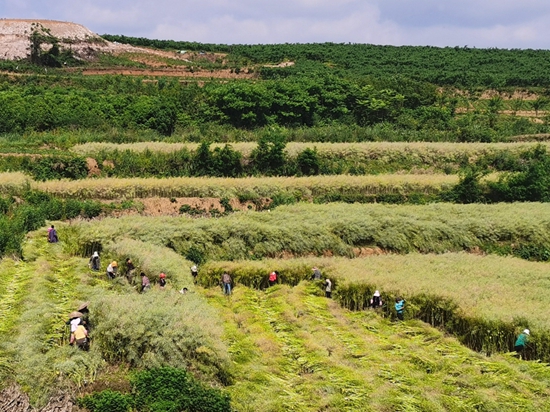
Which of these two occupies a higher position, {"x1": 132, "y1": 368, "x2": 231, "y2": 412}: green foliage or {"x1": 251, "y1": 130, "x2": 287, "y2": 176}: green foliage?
{"x1": 251, "y1": 130, "x2": 287, "y2": 176}: green foliage

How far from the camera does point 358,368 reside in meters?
16.1

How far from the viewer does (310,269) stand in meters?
24.7

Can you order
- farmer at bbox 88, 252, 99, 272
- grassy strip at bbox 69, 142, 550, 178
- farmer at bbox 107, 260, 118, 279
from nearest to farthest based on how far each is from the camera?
farmer at bbox 107, 260, 118, 279
farmer at bbox 88, 252, 99, 272
grassy strip at bbox 69, 142, 550, 178

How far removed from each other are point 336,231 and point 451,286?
9439 mm

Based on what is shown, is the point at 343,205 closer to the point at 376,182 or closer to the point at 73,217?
the point at 376,182

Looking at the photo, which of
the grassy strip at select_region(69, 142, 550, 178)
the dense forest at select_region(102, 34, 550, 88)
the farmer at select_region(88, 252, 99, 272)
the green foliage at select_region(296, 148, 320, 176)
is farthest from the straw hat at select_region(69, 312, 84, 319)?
the dense forest at select_region(102, 34, 550, 88)

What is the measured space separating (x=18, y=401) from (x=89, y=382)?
5.31ft

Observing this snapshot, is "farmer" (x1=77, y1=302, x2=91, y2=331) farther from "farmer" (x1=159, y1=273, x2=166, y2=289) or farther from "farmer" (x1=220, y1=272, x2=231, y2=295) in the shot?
"farmer" (x1=220, y1=272, x2=231, y2=295)

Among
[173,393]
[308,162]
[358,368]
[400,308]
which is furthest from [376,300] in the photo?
[308,162]

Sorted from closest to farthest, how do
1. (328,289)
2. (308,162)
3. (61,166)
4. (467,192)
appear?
(328,289) → (61,166) → (467,192) → (308,162)

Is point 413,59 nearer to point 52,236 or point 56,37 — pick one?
point 56,37

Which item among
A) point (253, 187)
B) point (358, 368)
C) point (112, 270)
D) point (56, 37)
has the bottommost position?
point (358, 368)

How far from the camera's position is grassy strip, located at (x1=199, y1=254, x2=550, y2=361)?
1834 cm

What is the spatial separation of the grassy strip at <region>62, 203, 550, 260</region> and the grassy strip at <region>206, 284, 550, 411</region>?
7.51 meters
